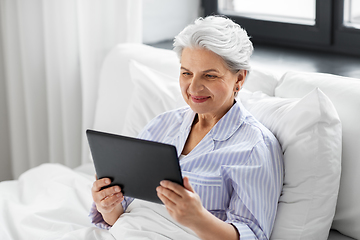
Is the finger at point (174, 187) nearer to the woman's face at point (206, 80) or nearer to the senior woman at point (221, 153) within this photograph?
the senior woman at point (221, 153)

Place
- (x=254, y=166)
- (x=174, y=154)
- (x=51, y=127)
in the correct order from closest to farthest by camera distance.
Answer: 1. (x=174, y=154)
2. (x=254, y=166)
3. (x=51, y=127)

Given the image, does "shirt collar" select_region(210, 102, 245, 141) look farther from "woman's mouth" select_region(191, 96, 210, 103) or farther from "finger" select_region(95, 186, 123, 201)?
"finger" select_region(95, 186, 123, 201)

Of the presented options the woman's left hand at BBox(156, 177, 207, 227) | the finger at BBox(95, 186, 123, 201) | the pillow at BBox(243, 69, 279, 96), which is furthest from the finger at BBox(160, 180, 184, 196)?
the pillow at BBox(243, 69, 279, 96)

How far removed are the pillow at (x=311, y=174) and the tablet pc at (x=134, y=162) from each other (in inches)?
13.9

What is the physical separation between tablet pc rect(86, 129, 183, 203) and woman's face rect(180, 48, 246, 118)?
290 mm

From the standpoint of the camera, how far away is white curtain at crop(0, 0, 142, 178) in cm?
232

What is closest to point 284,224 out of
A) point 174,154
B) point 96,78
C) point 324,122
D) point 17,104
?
point 324,122

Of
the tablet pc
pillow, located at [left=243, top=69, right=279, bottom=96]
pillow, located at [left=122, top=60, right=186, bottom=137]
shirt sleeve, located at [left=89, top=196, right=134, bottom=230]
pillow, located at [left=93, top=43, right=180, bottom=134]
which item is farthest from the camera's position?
pillow, located at [left=93, top=43, right=180, bottom=134]

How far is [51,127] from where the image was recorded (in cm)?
256

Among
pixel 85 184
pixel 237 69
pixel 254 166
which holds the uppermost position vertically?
pixel 237 69

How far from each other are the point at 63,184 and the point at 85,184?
85 millimetres

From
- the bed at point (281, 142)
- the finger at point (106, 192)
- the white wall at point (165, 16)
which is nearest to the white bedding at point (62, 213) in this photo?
the bed at point (281, 142)

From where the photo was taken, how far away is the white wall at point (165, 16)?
2578 mm

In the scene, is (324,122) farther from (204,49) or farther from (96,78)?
(96,78)
